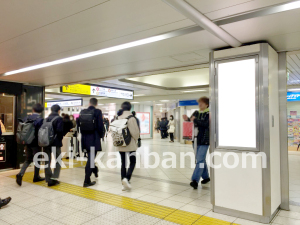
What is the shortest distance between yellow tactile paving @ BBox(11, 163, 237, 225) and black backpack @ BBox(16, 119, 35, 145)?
3.25 feet

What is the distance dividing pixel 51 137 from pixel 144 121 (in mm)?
14428

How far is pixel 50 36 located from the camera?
127 inches

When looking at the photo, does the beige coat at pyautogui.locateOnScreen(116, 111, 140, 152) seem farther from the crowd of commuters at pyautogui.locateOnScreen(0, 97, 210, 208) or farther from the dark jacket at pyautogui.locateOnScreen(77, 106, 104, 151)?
the dark jacket at pyautogui.locateOnScreen(77, 106, 104, 151)

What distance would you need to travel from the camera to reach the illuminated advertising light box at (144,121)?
60.8 ft

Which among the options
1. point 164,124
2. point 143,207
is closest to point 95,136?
point 143,207

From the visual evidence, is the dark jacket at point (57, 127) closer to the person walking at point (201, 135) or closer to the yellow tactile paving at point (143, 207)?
the yellow tactile paving at point (143, 207)

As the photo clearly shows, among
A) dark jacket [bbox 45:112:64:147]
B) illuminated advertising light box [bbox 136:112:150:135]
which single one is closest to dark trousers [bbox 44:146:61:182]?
dark jacket [bbox 45:112:64:147]

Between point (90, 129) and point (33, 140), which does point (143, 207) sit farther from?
point (33, 140)

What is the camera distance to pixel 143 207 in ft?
11.6

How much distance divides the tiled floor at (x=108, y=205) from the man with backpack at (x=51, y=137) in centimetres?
29

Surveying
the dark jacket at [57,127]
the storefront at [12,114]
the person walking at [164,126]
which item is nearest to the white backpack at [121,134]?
the dark jacket at [57,127]

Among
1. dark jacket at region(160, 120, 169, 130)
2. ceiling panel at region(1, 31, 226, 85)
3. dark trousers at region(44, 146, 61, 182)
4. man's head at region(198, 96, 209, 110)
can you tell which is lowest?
dark trousers at region(44, 146, 61, 182)

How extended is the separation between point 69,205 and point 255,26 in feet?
11.8

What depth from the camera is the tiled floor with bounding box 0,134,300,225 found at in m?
3.13
